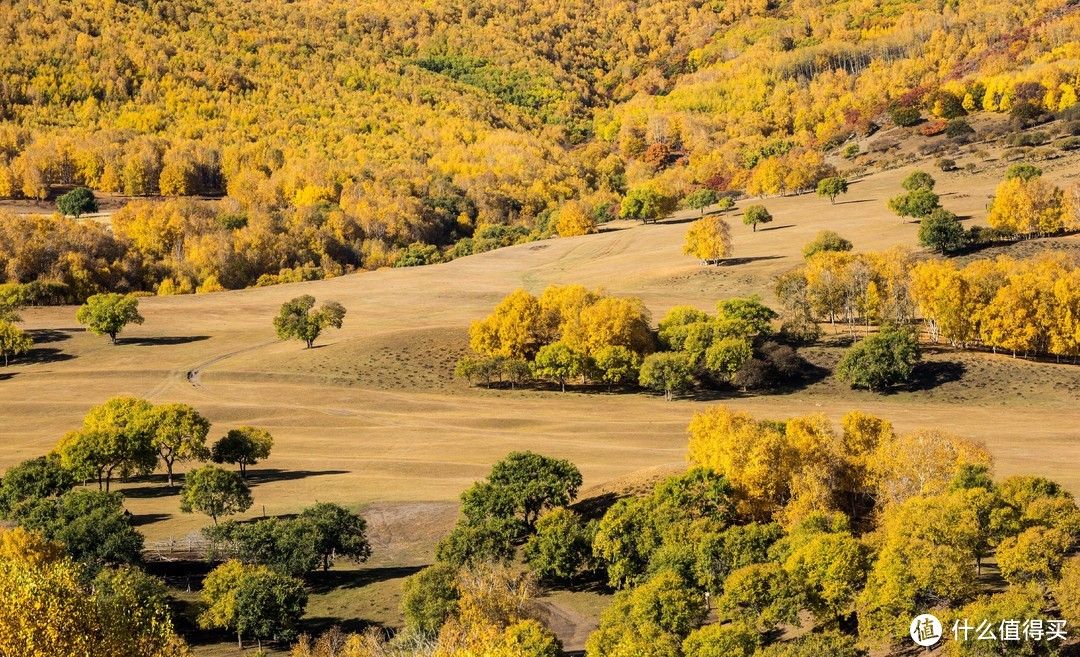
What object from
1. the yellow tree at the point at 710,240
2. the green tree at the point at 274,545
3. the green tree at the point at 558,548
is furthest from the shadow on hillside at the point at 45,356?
the yellow tree at the point at 710,240

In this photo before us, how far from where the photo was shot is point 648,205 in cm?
18362

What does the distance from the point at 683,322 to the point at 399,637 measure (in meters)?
65.1

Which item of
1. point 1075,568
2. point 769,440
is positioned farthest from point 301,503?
point 1075,568

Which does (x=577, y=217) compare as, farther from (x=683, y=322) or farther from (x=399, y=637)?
(x=399, y=637)

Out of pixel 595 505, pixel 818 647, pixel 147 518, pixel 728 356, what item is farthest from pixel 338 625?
pixel 728 356

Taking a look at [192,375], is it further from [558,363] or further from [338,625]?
[338,625]

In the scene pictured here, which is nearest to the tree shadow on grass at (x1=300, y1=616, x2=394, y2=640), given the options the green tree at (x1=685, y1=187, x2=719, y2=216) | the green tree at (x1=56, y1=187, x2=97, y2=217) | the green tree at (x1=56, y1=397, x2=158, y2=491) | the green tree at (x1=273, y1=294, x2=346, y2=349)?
the green tree at (x1=56, y1=397, x2=158, y2=491)

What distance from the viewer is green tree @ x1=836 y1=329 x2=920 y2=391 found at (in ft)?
312

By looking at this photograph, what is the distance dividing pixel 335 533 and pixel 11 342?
62.7 metres

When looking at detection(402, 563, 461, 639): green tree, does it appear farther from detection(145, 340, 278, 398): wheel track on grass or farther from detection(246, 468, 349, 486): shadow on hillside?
detection(145, 340, 278, 398): wheel track on grass

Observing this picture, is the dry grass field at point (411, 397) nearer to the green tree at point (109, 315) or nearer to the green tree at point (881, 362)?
the green tree at point (109, 315)

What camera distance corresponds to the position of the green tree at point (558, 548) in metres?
59.1

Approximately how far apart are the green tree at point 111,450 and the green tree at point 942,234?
84.5m

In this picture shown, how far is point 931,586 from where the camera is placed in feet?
154
